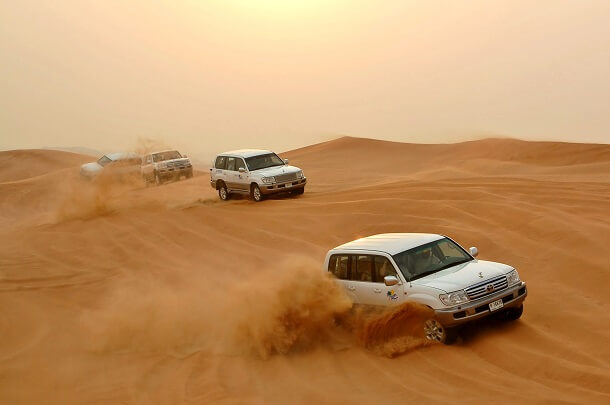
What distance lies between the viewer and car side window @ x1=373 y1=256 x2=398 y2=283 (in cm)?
1161

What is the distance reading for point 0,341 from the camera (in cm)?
1352

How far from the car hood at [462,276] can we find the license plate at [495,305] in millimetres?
350

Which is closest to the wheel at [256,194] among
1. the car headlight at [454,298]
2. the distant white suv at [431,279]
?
the distant white suv at [431,279]

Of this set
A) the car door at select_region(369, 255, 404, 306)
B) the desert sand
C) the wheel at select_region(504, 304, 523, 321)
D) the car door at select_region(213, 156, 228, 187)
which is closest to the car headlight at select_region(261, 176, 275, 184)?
the desert sand

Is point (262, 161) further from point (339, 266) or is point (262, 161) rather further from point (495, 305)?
point (495, 305)

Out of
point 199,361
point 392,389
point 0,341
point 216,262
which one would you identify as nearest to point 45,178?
point 216,262

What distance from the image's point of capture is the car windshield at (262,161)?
86.4ft

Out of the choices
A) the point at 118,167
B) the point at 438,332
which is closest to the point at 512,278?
the point at 438,332

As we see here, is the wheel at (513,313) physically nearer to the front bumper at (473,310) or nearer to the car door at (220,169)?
the front bumper at (473,310)

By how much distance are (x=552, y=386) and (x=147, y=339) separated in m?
6.65

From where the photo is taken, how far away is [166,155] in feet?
118

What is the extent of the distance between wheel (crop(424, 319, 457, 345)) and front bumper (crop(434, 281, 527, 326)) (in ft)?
A: 0.50

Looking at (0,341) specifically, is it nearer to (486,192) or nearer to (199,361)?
(199,361)

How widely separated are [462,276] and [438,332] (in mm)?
883
